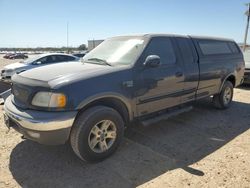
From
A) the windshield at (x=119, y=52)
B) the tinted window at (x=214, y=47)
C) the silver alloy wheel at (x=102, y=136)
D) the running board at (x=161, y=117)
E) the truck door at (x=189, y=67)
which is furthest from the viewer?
the tinted window at (x=214, y=47)

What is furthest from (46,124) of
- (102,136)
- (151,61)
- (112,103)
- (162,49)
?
(162,49)

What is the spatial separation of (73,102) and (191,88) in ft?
8.92

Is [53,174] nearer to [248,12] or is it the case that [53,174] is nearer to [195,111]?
[195,111]

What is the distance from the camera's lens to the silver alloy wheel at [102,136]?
335 cm

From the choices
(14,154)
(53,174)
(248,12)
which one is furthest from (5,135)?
(248,12)

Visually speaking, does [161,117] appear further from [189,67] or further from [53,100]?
[53,100]

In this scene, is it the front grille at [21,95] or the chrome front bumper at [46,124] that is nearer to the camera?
the chrome front bumper at [46,124]

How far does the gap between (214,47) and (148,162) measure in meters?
3.54

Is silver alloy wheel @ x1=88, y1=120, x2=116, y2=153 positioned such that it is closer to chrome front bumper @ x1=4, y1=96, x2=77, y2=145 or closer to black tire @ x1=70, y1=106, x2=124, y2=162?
black tire @ x1=70, y1=106, x2=124, y2=162

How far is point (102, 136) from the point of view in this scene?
344 cm

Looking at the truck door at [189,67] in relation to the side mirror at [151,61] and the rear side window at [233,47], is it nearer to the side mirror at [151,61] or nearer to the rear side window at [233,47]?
the side mirror at [151,61]

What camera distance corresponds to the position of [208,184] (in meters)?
A: 2.96

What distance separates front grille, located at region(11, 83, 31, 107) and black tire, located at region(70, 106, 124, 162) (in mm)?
744

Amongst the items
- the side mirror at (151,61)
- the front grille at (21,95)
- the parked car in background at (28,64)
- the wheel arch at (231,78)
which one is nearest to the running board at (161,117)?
the side mirror at (151,61)
